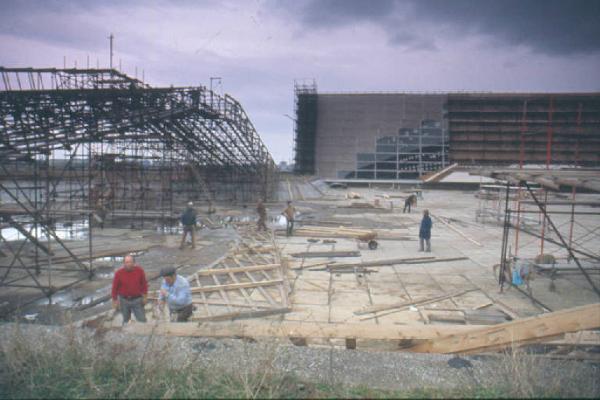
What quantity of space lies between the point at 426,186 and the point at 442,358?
57024mm

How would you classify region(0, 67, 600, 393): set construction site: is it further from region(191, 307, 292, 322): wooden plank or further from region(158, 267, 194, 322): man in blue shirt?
region(158, 267, 194, 322): man in blue shirt

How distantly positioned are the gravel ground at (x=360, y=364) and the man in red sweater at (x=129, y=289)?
1.74 meters

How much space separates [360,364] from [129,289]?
4.60 m

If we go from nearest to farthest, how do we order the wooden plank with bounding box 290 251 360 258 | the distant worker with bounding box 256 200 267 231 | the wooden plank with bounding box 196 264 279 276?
the wooden plank with bounding box 196 264 279 276, the wooden plank with bounding box 290 251 360 258, the distant worker with bounding box 256 200 267 231

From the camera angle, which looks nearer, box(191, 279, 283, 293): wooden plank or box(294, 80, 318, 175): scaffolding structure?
box(191, 279, 283, 293): wooden plank

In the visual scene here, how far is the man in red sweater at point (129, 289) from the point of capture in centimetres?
716

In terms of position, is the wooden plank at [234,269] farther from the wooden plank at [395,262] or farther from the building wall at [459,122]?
the building wall at [459,122]

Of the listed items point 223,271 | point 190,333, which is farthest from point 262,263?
point 190,333

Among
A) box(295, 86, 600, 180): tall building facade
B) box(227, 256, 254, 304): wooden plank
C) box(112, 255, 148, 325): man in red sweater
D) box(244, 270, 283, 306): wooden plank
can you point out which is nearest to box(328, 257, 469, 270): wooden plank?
box(244, 270, 283, 306): wooden plank

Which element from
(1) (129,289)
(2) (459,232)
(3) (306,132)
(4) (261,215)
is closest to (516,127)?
(3) (306,132)

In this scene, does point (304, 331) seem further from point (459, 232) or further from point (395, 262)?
point (459, 232)

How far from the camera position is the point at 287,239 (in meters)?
18.4

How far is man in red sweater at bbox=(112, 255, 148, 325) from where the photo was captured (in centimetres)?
716

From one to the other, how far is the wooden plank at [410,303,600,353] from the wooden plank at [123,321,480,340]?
17 centimetres
